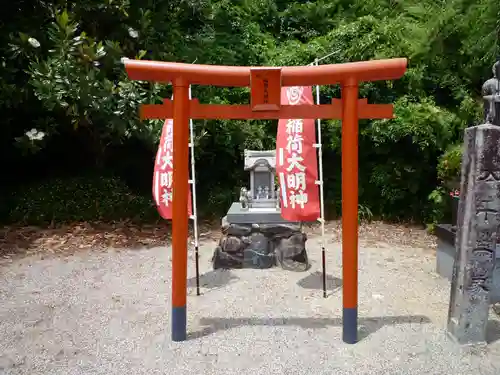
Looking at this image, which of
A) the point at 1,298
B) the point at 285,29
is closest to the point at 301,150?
the point at 1,298

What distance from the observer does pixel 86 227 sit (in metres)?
8.01

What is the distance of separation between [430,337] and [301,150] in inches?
87.2

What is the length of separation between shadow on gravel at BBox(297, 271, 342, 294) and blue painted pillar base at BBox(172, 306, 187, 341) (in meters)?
1.93

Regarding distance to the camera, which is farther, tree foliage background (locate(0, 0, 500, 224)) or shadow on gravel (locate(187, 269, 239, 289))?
tree foliage background (locate(0, 0, 500, 224))

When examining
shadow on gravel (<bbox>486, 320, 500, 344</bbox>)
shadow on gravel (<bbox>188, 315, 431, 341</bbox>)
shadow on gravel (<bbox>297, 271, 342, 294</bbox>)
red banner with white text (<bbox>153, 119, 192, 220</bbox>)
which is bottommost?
shadow on gravel (<bbox>486, 320, 500, 344</bbox>)

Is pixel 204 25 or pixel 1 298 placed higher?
pixel 204 25

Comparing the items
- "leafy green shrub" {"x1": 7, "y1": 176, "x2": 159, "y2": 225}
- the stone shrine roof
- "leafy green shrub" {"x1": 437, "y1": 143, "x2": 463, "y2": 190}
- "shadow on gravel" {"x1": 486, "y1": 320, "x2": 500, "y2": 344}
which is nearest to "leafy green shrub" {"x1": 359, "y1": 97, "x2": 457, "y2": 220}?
"leafy green shrub" {"x1": 437, "y1": 143, "x2": 463, "y2": 190}

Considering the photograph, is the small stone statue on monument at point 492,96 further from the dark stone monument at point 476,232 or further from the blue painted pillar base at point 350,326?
the blue painted pillar base at point 350,326

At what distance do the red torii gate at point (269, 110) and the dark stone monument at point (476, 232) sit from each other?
0.81 meters

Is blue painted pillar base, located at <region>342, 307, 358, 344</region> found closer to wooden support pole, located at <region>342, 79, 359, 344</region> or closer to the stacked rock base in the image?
wooden support pole, located at <region>342, 79, 359, 344</region>

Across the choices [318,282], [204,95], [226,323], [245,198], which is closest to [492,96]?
[318,282]

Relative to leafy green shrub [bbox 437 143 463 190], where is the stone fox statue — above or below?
below

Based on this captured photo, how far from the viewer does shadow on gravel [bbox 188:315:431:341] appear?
4.16m

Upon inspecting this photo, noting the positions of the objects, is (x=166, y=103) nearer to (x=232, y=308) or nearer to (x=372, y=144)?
(x=232, y=308)
